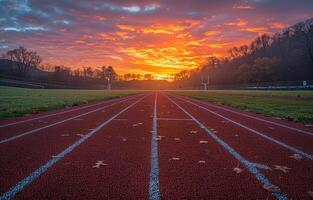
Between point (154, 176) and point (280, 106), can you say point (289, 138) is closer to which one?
point (154, 176)

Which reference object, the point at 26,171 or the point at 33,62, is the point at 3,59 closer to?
the point at 33,62

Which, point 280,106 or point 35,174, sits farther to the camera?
point 280,106

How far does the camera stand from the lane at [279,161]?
10.5 ft

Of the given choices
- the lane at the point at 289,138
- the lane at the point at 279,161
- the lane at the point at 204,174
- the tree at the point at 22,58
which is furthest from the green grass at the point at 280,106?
the tree at the point at 22,58

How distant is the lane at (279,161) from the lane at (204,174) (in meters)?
0.20

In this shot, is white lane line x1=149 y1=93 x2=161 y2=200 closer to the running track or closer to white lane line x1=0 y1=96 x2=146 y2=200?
the running track

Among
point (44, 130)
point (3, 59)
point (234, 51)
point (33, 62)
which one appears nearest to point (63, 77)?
point (33, 62)

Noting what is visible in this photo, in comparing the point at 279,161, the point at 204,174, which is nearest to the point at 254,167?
the point at 279,161

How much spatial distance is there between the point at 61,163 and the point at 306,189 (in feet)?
12.0

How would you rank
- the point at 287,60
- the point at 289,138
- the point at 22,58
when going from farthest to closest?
the point at 22,58
the point at 287,60
the point at 289,138

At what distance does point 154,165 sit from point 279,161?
7.35 feet

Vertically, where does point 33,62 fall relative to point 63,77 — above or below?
above

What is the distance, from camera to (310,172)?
3734mm

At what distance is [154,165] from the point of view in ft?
13.4
